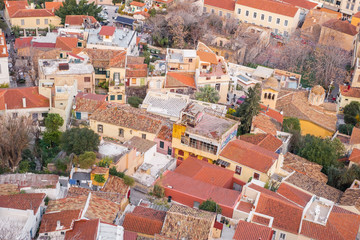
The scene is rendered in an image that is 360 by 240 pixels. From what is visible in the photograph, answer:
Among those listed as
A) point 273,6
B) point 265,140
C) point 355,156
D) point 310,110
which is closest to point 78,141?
point 265,140

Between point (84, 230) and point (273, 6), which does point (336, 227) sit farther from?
point (273, 6)

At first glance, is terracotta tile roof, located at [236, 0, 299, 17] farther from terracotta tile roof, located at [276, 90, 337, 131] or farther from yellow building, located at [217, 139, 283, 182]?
yellow building, located at [217, 139, 283, 182]

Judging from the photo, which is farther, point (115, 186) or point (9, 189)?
point (115, 186)

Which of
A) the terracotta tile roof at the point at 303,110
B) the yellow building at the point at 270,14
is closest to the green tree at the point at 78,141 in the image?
the terracotta tile roof at the point at 303,110

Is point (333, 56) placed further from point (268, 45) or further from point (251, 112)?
point (251, 112)

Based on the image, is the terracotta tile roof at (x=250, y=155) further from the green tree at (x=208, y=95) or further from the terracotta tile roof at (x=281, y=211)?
the green tree at (x=208, y=95)

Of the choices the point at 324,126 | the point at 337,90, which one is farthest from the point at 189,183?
the point at 337,90

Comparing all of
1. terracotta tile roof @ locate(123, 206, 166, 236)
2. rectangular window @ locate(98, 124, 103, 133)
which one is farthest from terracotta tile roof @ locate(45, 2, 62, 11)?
terracotta tile roof @ locate(123, 206, 166, 236)
